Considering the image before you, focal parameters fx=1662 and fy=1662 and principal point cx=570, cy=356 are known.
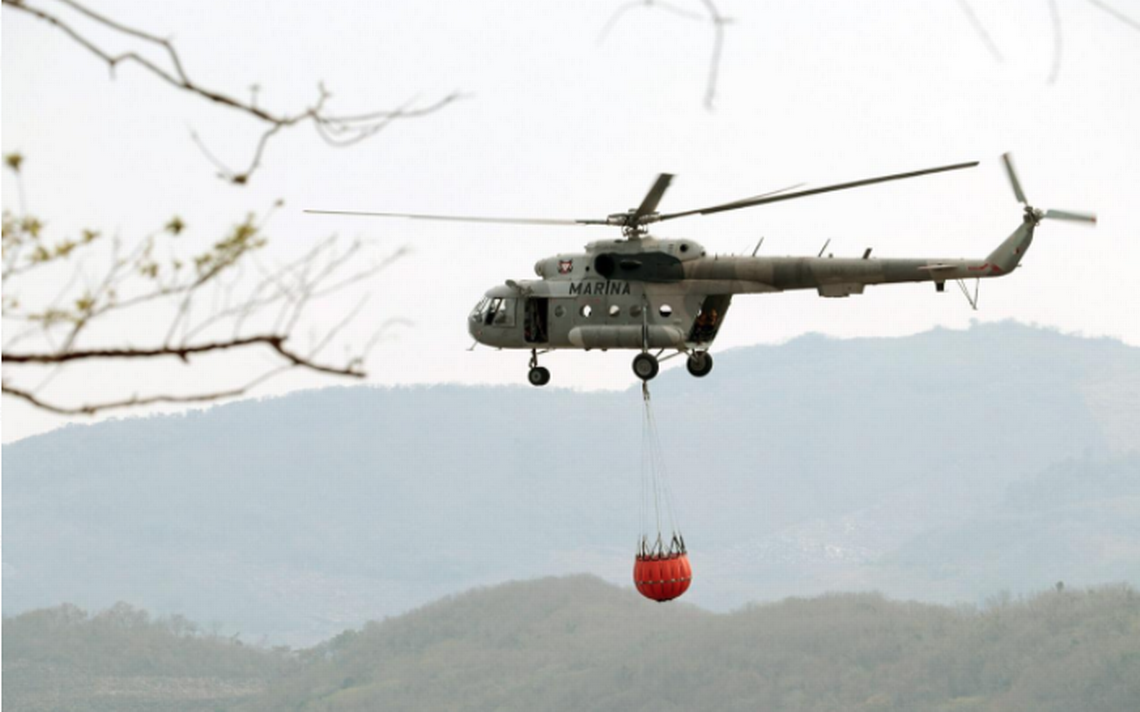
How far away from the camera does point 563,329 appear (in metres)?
27.4

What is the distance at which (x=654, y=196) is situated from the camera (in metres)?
25.6

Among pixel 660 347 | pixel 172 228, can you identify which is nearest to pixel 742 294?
pixel 660 347

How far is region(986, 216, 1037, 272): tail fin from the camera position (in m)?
25.7

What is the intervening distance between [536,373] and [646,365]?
2213mm

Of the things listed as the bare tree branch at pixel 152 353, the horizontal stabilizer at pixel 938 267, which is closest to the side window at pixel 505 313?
the horizontal stabilizer at pixel 938 267

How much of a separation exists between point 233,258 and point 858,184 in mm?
15270

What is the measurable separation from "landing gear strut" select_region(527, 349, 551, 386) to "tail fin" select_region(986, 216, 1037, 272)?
23.7 feet

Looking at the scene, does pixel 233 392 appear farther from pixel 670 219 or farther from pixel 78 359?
pixel 670 219

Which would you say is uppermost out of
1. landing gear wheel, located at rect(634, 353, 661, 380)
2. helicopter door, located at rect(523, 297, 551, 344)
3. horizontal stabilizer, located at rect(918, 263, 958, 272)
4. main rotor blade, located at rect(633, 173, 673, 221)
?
main rotor blade, located at rect(633, 173, 673, 221)

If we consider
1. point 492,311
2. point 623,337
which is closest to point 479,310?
point 492,311

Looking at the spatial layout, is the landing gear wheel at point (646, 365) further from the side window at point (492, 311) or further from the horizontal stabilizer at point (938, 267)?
the horizontal stabilizer at point (938, 267)

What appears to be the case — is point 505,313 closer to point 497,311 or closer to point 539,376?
point 497,311

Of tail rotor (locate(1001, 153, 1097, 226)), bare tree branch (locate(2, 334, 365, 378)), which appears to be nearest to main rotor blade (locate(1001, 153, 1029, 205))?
tail rotor (locate(1001, 153, 1097, 226))

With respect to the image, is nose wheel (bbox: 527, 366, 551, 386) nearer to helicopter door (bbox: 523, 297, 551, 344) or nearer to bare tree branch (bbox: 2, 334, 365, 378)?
helicopter door (bbox: 523, 297, 551, 344)
